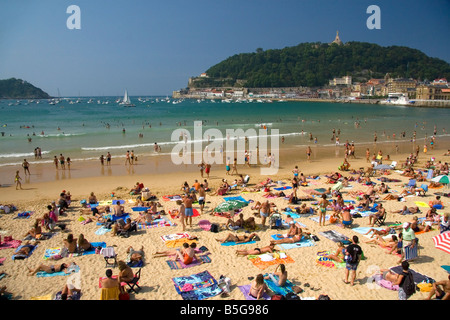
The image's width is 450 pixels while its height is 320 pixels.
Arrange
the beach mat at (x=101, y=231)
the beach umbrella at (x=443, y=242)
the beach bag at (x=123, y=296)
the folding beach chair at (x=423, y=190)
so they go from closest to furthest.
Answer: the beach bag at (x=123, y=296), the beach umbrella at (x=443, y=242), the beach mat at (x=101, y=231), the folding beach chair at (x=423, y=190)

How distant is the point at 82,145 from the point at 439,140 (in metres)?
36.5

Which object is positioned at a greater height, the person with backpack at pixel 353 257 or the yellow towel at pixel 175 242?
the person with backpack at pixel 353 257

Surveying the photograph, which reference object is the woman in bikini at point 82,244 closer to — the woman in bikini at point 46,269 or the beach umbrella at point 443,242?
the woman in bikini at point 46,269

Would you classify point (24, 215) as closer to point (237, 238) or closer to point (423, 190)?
point (237, 238)

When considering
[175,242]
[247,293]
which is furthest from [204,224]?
[247,293]

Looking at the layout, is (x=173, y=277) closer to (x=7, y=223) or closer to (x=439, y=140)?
(x=7, y=223)

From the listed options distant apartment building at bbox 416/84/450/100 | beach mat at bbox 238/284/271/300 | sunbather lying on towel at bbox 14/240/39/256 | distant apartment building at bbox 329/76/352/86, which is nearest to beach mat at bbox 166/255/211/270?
beach mat at bbox 238/284/271/300

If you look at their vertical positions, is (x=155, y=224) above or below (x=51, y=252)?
above

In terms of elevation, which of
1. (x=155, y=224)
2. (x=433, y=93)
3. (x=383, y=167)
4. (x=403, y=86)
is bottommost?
(x=155, y=224)

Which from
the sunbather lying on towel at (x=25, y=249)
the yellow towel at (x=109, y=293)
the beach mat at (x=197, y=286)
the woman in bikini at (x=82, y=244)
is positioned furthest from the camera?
the woman in bikini at (x=82, y=244)

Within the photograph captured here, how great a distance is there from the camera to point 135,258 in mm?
8320

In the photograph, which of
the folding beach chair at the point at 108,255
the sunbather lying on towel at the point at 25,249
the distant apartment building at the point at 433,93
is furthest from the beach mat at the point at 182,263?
the distant apartment building at the point at 433,93
